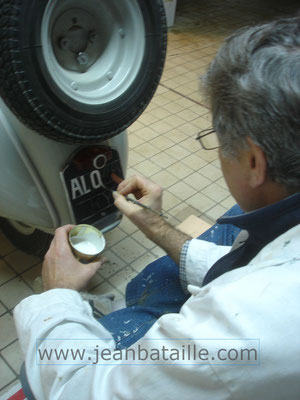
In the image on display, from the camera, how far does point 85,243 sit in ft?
3.36

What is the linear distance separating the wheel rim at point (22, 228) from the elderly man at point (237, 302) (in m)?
0.57

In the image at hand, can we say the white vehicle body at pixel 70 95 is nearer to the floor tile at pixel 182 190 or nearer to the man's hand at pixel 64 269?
the man's hand at pixel 64 269

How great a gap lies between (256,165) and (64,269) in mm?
543

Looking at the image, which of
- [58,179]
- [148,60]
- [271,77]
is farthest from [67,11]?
[271,77]

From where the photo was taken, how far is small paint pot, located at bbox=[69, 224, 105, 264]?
958mm

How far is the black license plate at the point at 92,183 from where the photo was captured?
3.50 feet

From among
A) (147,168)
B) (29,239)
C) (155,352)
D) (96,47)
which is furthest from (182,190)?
(155,352)

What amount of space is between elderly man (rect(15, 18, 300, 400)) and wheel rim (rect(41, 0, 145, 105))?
33cm

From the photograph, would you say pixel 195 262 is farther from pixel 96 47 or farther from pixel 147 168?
pixel 147 168

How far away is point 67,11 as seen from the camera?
0.89 metres

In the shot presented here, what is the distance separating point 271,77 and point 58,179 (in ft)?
2.26

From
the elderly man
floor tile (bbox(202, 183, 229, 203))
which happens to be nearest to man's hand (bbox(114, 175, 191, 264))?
the elderly man

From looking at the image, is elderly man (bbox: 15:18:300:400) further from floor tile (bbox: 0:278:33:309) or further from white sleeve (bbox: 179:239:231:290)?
Answer: floor tile (bbox: 0:278:33:309)

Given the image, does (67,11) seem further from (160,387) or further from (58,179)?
(160,387)
